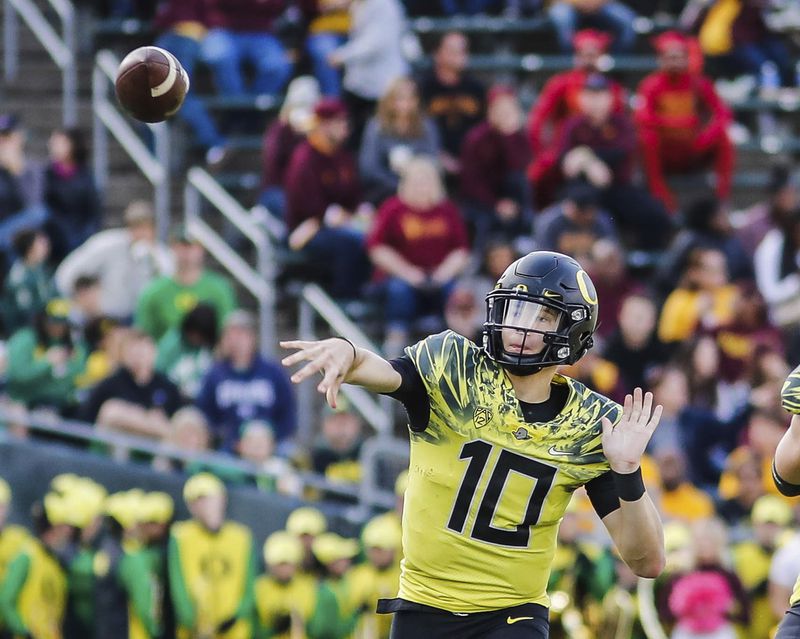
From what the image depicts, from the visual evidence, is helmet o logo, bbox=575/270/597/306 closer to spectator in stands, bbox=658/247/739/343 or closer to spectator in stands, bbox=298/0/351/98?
spectator in stands, bbox=658/247/739/343

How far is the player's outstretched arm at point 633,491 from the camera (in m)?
6.31

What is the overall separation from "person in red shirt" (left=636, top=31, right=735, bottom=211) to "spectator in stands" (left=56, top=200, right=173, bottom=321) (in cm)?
371

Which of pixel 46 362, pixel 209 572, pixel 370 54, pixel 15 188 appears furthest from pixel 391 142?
pixel 209 572

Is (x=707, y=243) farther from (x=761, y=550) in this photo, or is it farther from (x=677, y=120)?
(x=761, y=550)

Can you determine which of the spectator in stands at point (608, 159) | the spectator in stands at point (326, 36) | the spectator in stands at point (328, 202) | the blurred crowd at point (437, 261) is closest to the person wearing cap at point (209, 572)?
the blurred crowd at point (437, 261)

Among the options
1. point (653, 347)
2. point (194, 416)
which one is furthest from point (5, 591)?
point (653, 347)

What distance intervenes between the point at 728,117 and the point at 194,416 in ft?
15.6

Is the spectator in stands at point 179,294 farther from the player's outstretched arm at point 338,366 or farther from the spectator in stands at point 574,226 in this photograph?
the player's outstretched arm at point 338,366

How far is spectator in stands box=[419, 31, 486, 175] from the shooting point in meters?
14.1

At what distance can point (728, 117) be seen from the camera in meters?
14.1

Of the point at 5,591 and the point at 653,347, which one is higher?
the point at 653,347

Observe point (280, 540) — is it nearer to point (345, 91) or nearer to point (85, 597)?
point (85, 597)

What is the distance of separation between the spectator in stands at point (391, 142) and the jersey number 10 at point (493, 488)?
23.3ft

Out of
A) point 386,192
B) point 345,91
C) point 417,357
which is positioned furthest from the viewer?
point 345,91
